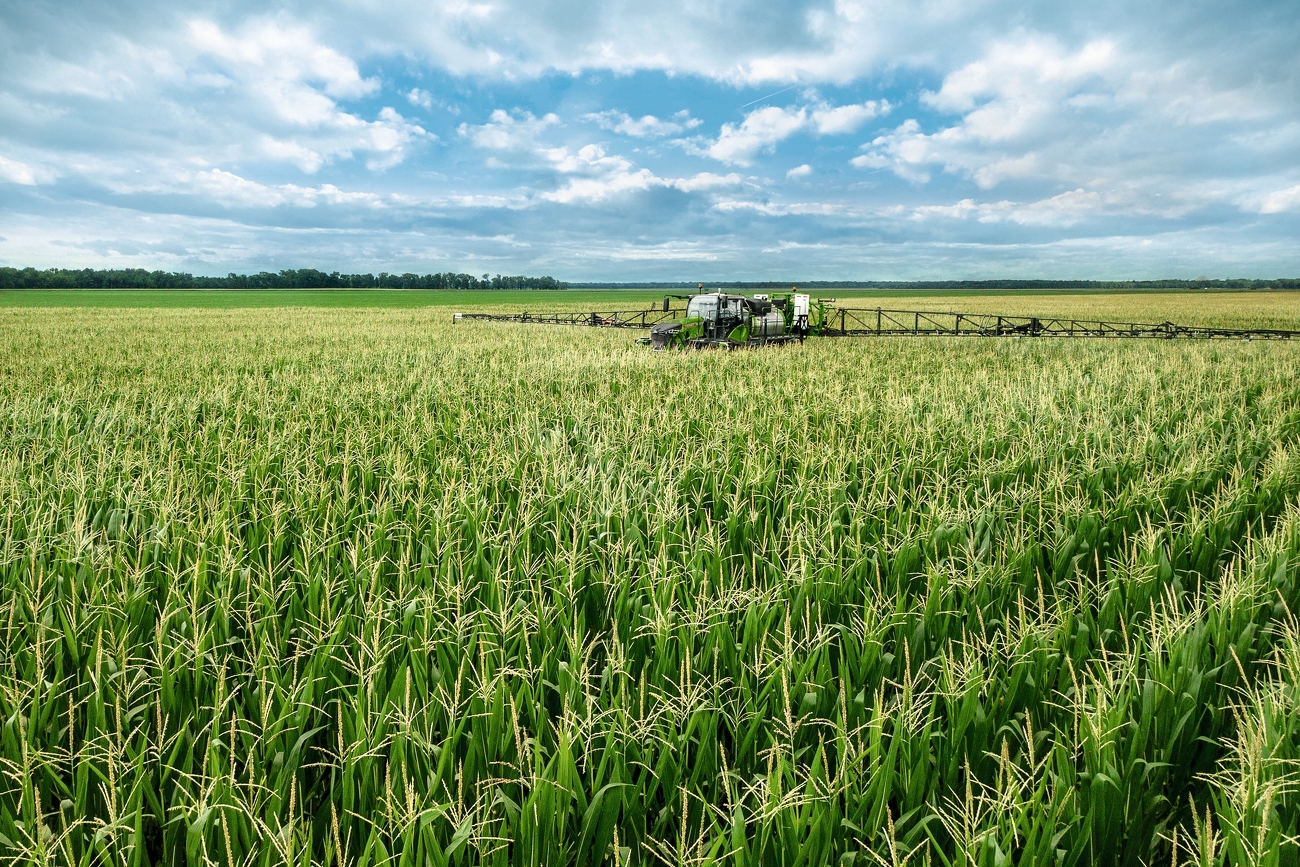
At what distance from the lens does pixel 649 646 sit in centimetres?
338

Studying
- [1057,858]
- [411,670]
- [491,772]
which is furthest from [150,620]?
[1057,858]

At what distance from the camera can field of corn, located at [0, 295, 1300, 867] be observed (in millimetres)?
2039

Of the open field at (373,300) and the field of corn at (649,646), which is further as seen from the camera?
→ the open field at (373,300)

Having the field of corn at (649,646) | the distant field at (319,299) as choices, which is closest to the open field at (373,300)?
the distant field at (319,299)

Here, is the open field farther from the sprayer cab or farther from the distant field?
the sprayer cab

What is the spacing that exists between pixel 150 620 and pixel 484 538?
6.29 feet

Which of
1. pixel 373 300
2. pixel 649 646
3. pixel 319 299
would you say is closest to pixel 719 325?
pixel 649 646

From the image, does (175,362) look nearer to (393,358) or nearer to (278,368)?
(278,368)

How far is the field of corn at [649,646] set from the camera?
2039 mm

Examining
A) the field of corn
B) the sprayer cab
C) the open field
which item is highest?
the open field

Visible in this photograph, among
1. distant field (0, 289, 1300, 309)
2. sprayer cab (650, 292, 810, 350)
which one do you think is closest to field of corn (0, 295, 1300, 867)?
sprayer cab (650, 292, 810, 350)

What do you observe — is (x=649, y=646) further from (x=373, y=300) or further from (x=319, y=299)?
(x=319, y=299)

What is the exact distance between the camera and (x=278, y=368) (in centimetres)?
1673

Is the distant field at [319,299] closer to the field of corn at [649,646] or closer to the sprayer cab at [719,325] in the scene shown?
the sprayer cab at [719,325]
